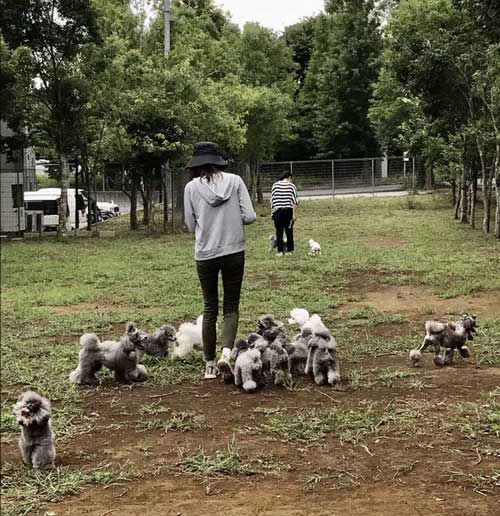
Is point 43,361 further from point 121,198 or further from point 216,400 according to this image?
point 121,198

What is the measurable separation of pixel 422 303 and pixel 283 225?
494cm

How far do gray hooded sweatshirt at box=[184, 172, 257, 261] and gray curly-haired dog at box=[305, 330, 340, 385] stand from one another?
905 mm

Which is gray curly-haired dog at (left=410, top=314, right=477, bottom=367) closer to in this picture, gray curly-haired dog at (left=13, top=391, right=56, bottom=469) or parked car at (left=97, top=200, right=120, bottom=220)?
gray curly-haired dog at (left=13, top=391, right=56, bottom=469)

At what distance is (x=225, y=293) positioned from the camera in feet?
18.6

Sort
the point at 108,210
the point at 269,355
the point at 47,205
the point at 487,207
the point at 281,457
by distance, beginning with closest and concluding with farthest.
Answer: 1. the point at 281,457
2. the point at 269,355
3. the point at 487,207
4. the point at 47,205
5. the point at 108,210

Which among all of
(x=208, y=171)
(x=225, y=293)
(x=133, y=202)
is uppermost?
(x=208, y=171)

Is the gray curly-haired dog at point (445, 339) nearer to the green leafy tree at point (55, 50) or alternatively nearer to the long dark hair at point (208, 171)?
the long dark hair at point (208, 171)

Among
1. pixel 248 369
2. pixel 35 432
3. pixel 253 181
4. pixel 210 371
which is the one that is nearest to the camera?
pixel 35 432

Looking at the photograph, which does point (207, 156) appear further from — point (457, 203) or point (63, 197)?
point (457, 203)

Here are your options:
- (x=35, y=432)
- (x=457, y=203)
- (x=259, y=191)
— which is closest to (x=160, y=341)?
(x=35, y=432)

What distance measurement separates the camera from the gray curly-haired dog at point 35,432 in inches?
152

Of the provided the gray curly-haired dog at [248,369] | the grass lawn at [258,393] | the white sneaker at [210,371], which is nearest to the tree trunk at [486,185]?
the grass lawn at [258,393]

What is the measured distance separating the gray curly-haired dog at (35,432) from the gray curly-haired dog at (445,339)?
10.0 feet

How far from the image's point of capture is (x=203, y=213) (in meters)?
5.58
